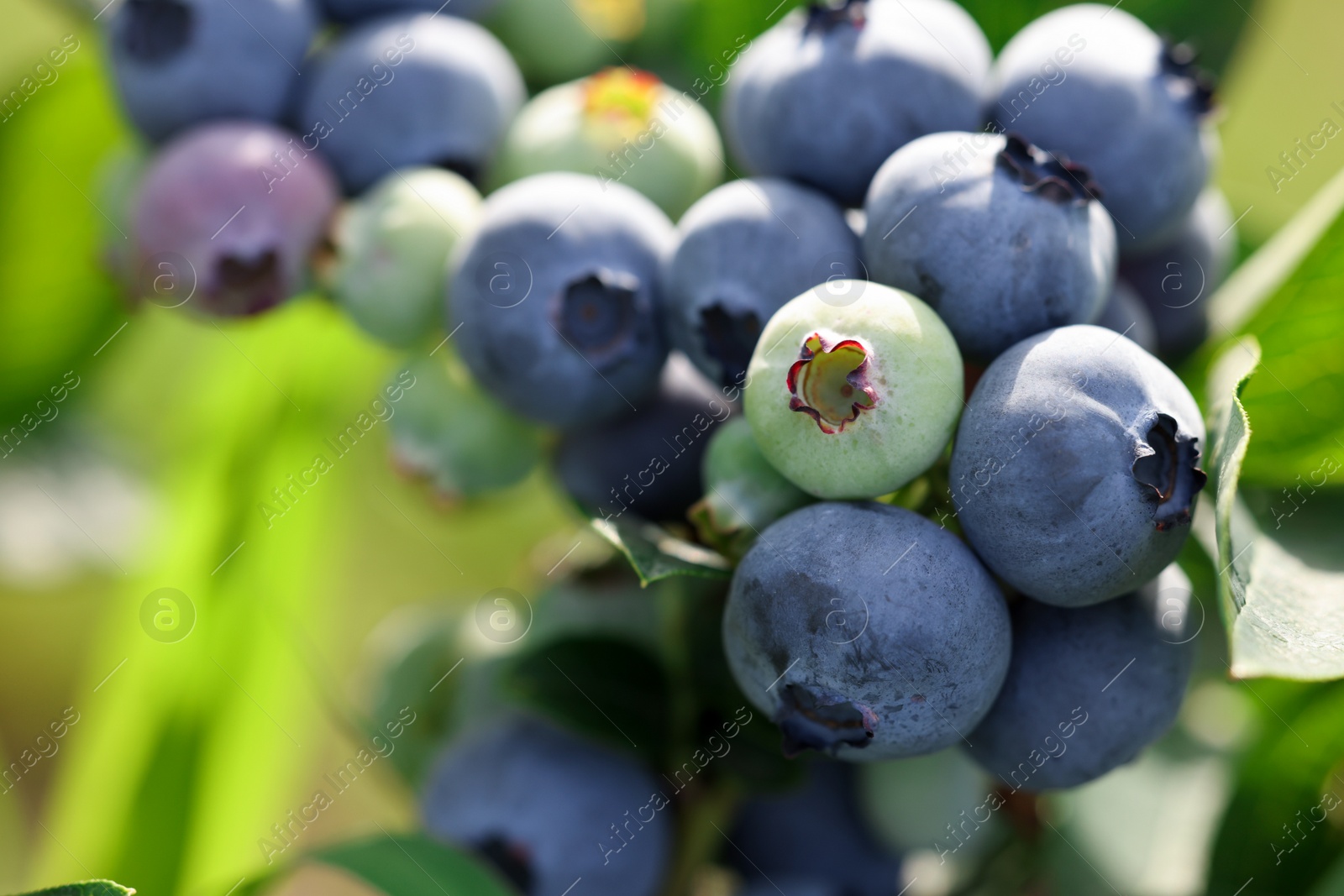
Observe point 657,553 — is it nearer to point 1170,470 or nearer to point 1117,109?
point 1170,470

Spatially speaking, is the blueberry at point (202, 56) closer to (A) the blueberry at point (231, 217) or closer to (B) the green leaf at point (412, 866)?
(A) the blueberry at point (231, 217)

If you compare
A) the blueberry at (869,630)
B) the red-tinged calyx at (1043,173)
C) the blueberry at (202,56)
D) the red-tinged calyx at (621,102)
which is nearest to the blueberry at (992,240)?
the red-tinged calyx at (1043,173)

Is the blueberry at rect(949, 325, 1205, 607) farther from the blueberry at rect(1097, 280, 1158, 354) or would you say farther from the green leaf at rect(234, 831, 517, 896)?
the green leaf at rect(234, 831, 517, 896)

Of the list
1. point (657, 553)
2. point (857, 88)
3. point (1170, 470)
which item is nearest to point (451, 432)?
point (657, 553)

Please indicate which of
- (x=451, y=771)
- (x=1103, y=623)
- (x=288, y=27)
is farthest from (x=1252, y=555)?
(x=288, y=27)

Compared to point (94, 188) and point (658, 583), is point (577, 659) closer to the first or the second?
point (658, 583)

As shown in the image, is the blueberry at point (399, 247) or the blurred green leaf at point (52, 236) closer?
the blueberry at point (399, 247)
